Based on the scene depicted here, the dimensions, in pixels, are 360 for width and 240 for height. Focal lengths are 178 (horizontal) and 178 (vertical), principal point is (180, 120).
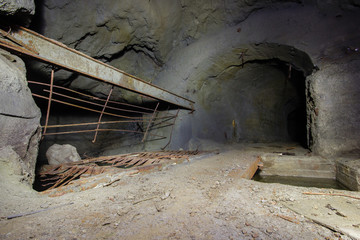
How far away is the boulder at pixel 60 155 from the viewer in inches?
146

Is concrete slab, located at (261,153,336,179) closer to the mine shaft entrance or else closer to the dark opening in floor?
the dark opening in floor

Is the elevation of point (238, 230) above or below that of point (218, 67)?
below

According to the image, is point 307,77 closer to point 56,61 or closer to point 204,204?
point 204,204

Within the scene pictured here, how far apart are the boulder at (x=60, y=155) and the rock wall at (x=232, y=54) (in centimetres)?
208

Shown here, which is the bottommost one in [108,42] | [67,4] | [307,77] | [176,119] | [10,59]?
[176,119]

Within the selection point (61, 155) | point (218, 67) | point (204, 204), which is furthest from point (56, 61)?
point (218, 67)

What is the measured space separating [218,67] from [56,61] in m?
4.56

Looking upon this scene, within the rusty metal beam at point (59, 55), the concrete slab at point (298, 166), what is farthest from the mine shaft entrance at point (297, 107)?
the rusty metal beam at point (59, 55)

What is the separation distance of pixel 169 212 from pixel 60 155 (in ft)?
10.8

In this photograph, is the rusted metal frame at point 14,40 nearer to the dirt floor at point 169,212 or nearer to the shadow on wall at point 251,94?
the dirt floor at point 169,212

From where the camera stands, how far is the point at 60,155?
3.77 meters

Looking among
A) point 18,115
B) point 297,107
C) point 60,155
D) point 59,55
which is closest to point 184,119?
point 60,155

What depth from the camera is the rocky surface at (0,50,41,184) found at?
1.90 meters

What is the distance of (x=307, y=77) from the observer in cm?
452
